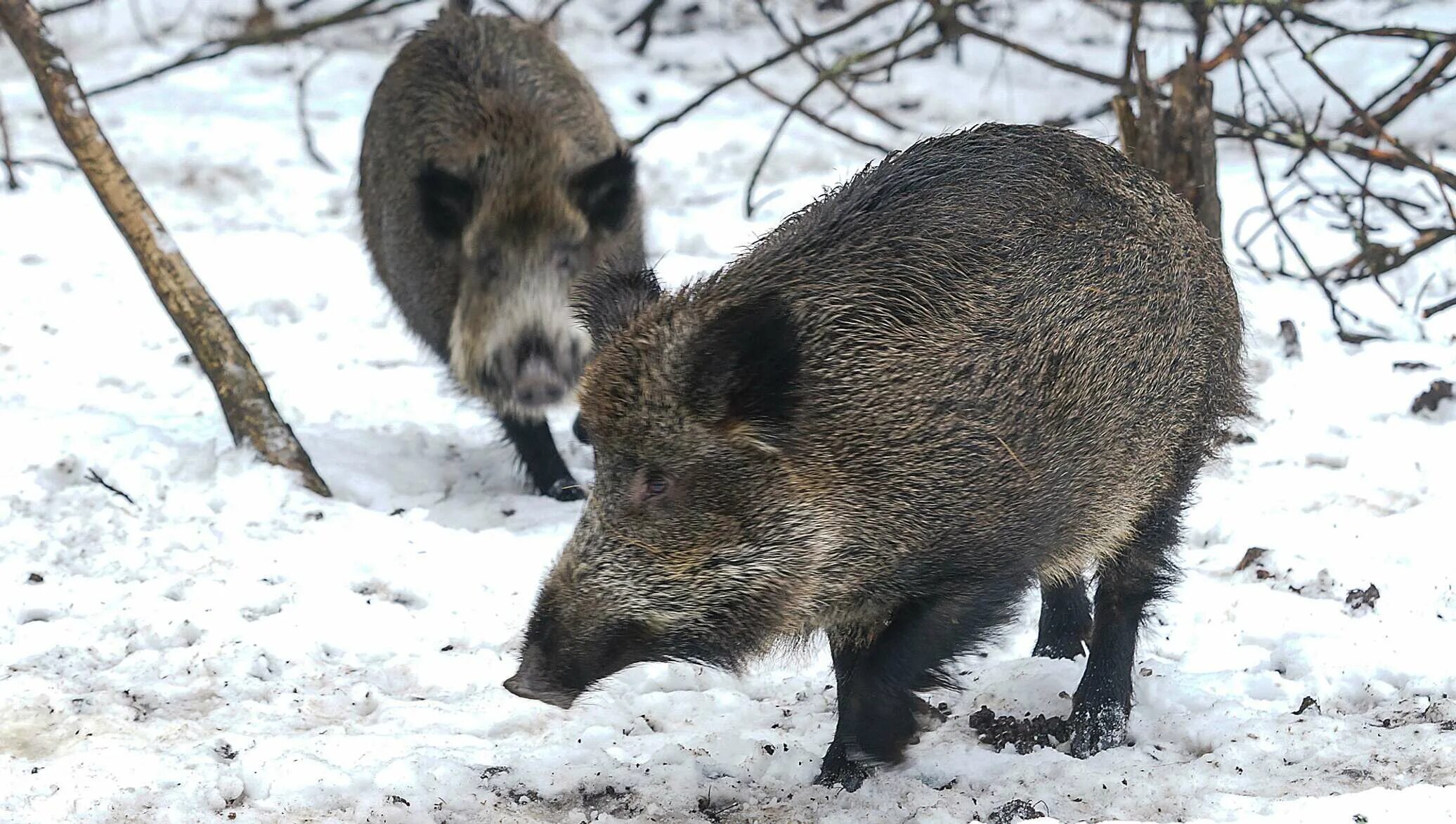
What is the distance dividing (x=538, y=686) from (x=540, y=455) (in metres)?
2.70

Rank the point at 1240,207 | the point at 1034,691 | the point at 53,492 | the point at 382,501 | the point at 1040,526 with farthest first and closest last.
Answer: the point at 1240,207, the point at 382,501, the point at 53,492, the point at 1034,691, the point at 1040,526

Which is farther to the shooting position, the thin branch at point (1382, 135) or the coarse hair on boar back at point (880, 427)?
the thin branch at point (1382, 135)

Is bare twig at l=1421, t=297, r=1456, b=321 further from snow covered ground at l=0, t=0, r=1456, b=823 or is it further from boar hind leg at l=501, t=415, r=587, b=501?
boar hind leg at l=501, t=415, r=587, b=501

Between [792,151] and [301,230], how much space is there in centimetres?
302

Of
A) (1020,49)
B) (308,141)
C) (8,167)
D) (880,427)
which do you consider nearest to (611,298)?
(880,427)

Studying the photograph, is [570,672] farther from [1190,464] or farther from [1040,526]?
[1190,464]

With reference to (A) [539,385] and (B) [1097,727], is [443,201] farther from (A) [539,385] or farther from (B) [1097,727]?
(B) [1097,727]

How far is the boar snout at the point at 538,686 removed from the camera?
2.94 metres

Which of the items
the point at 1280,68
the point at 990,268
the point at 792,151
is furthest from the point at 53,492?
the point at 1280,68

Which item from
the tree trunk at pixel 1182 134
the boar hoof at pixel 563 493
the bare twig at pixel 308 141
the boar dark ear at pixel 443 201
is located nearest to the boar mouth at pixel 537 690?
the boar hoof at pixel 563 493

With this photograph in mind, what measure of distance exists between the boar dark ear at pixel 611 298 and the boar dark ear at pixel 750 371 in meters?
0.34

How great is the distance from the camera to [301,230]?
8.18 metres

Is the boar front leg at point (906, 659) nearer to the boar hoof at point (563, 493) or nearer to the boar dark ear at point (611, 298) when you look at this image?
the boar dark ear at point (611, 298)

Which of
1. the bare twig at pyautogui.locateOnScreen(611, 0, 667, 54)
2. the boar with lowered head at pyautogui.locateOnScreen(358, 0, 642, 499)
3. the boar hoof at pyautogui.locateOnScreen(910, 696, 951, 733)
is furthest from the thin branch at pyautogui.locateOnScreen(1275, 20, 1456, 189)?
the bare twig at pyautogui.locateOnScreen(611, 0, 667, 54)
